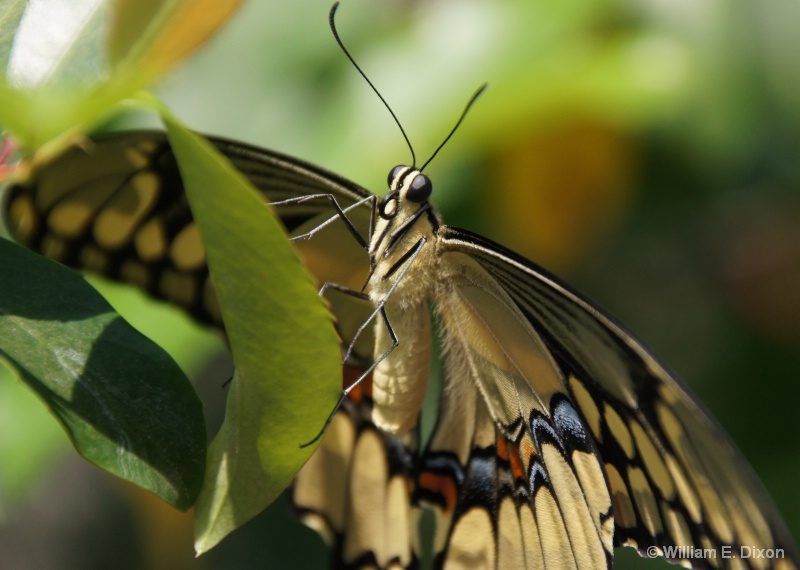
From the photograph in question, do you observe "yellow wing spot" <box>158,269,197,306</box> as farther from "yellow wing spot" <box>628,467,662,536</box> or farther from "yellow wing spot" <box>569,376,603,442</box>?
"yellow wing spot" <box>628,467,662,536</box>

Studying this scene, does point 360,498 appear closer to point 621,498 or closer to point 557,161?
point 621,498

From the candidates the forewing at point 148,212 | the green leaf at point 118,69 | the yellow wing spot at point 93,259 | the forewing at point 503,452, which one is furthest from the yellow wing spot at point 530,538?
the green leaf at point 118,69

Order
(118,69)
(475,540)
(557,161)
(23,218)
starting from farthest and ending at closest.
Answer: (557,161)
(475,540)
(23,218)
(118,69)

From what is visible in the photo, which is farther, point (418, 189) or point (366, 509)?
point (366, 509)

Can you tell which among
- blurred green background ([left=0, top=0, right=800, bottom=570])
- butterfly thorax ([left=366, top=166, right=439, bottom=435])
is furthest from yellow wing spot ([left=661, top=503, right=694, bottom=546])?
blurred green background ([left=0, top=0, right=800, bottom=570])

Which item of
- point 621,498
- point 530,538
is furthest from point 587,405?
point 530,538

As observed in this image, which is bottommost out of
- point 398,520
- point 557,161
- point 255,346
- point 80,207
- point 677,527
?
point 255,346
